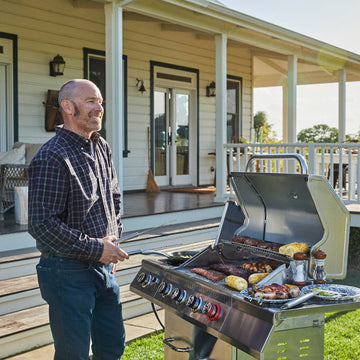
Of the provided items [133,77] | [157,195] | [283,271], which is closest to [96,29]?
[133,77]

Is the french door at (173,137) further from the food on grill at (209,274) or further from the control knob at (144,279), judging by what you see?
the food on grill at (209,274)

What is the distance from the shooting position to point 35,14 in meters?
7.52

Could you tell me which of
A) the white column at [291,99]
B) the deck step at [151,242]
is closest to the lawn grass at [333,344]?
the deck step at [151,242]

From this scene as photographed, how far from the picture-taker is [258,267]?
258cm

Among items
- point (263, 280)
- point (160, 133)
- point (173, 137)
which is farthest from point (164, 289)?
point (173, 137)

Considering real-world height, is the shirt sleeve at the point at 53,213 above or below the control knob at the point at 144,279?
above

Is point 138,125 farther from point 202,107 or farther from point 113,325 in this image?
point 113,325

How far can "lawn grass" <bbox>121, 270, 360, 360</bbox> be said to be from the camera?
12.6ft

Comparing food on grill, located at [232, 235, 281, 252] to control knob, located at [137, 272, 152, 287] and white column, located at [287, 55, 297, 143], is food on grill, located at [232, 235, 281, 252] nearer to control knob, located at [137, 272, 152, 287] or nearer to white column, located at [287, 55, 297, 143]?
control knob, located at [137, 272, 152, 287]

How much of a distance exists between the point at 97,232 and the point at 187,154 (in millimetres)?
8191

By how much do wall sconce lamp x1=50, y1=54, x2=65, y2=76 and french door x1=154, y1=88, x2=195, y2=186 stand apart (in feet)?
8.18

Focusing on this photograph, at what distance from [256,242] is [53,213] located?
3.69 ft

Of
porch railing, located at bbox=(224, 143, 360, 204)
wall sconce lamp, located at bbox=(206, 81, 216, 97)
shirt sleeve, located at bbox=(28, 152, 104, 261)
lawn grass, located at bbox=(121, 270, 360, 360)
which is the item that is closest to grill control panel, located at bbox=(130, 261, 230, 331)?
shirt sleeve, located at bbox=(28, 152, 104, 261)

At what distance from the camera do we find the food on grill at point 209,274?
245cm
